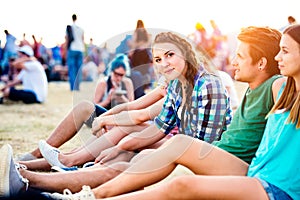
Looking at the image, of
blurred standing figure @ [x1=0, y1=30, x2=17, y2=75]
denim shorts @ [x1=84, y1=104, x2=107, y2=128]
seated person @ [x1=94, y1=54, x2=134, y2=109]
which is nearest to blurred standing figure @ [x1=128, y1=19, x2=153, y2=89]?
seated person @ [x1=94, y1=54, x2=134, y2=109]

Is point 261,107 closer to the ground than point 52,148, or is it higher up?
higher up

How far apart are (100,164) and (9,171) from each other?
65 cm

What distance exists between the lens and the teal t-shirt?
6.80 ft

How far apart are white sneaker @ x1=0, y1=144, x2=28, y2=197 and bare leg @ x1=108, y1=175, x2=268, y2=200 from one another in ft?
2.65

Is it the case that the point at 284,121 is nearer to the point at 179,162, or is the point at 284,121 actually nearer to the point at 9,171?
the point at 179,162

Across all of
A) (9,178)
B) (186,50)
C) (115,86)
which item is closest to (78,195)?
(9,178)

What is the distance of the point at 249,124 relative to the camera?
241 centimetres

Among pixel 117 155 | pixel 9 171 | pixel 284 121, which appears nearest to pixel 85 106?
pixel 117 155

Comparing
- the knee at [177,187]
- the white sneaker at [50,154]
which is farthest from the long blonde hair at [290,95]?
the white sneaker at [50,154]

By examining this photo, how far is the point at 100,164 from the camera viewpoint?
119 inches

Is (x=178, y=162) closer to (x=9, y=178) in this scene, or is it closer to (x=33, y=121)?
(x=9, y=178)

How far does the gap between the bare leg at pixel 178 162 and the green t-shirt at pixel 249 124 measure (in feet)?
0.30

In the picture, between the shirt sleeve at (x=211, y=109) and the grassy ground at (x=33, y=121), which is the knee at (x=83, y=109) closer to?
the grassy ground at (x=33, y=121)

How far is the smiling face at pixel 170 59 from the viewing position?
2885 mm
